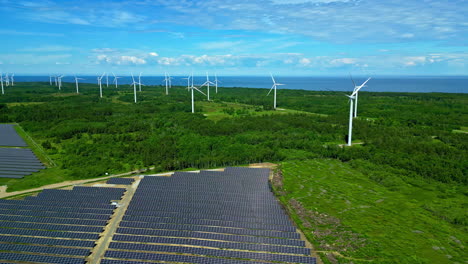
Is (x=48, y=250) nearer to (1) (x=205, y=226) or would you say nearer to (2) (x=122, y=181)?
(1) (x=205, y=226)

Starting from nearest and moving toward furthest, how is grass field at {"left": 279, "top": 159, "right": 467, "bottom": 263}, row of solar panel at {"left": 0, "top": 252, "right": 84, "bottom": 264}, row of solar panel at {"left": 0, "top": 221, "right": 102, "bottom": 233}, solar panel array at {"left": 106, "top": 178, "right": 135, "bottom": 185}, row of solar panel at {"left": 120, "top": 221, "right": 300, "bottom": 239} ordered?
row of solar panel at {"left": 0, "top": 252, "right": 84, "bottom": 264} → grass field at {"left": 279, "top": 159, "right": 467, "bottom": 263} → row of solar panel at {"left": 120, "top": 221, "right": 300, "bottom": 239} → row of solar panel at {"left": 0, "top": 221, "right": 102, "bottom": 233} → solar panel array at {"left": 106, "top": 178, "right": 135, "bottom": 185}

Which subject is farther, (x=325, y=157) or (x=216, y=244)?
(x=325, y=157)

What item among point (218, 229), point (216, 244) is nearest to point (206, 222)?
point (218, 229)

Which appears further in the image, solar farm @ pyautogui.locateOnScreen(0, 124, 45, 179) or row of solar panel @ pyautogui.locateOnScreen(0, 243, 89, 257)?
solar farm @ pyautogui.locateOnScreen(0, 124, 45, 179)

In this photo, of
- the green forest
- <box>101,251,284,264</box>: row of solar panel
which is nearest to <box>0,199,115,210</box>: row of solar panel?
the green forest

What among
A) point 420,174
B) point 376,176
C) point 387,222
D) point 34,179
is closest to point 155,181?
point 34,179

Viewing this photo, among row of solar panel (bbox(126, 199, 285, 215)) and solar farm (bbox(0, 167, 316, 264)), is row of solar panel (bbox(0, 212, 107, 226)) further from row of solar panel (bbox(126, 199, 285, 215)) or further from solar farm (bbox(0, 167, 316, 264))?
row of solar panel (bbox(126, 199, 285, 215))

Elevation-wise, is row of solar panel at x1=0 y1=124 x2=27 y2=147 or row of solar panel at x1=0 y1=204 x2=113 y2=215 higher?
row of solar panel at x1=0 y1=124 x2=27 y2=147
